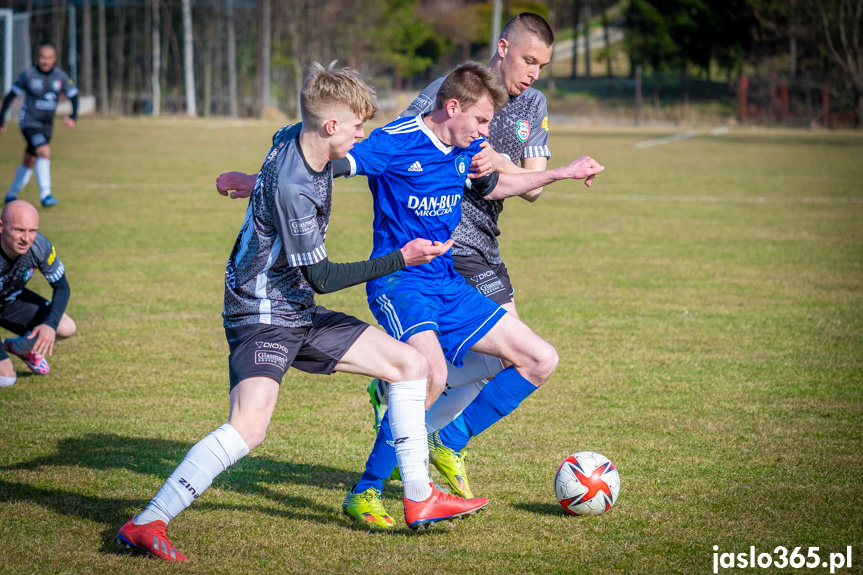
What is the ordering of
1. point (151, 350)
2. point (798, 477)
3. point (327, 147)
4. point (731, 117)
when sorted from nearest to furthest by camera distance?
point (327, 147) < point (798, 477) < point (151, 350) < point (731, 117)

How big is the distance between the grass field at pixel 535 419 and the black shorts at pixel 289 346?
30.9 inches

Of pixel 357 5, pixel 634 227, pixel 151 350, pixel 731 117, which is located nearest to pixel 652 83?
pixel 731 117

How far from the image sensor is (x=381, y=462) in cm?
401

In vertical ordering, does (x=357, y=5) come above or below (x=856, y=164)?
above

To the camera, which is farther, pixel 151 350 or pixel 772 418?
pixel 151 350

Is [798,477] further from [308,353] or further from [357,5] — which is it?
[357,5]

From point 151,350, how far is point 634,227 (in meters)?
8.90

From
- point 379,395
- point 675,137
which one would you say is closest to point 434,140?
point 379,395

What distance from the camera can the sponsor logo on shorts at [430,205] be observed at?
4168mm

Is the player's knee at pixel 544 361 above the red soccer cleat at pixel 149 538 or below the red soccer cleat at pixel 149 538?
above

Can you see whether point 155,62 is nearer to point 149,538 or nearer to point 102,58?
point 102,58

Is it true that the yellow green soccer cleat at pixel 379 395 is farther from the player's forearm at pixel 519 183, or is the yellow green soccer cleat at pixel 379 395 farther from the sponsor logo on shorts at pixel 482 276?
the player's forearm at pixel 519 183

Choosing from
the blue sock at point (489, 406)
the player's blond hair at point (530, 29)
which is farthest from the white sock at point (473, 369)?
the player's blond hair at point (530, 29)

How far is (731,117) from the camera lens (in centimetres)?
4588
